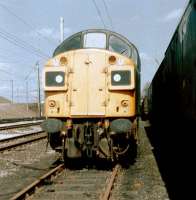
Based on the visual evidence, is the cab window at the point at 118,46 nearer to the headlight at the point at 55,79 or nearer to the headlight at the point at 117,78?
the headlight at the point at 117,78

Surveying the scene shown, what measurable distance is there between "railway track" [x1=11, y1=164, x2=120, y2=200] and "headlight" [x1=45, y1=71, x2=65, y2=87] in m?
2.06

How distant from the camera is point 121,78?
1034 centimetres

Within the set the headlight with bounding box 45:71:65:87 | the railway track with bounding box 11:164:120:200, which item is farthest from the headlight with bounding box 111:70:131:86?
the railway track with bounding box 11:164:120:200

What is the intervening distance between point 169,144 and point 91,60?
706 cm

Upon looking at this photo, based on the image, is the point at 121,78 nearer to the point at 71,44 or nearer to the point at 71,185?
the point at 71,44

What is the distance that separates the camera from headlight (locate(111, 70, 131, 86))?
33.9ft

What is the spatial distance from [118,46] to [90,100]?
2.05 meters

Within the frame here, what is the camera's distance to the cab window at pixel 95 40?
1134 cm

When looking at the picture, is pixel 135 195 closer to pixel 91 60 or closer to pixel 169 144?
pixel 91 60

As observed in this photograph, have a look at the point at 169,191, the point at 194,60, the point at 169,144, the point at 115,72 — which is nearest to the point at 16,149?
the point at 169,144

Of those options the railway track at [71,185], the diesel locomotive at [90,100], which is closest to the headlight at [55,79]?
the diesel locomotive at [90,100]

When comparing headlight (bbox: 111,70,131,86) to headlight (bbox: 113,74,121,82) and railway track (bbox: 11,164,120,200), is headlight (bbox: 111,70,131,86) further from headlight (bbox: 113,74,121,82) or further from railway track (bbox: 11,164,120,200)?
railway track (bbox: 11,164,120,200)

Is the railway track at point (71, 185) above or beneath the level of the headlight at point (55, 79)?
beneath

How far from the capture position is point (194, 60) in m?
6.85
